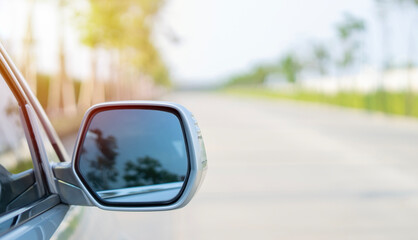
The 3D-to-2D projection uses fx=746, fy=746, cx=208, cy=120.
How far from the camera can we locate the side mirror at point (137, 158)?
1885 millimetres

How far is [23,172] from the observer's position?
2031 millimetres

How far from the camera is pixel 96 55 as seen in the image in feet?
106

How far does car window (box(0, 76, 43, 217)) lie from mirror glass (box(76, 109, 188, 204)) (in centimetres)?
17

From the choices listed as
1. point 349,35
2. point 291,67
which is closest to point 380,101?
point 349,35

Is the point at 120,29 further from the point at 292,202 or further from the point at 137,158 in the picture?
the point at 137,158

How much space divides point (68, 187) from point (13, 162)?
0.93 feet

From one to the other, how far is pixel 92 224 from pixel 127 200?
0.44m

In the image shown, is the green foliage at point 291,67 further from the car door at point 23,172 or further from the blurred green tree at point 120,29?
the car door at point 23,172

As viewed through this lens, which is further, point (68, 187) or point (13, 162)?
point (13, 162)

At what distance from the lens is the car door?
1697 mm

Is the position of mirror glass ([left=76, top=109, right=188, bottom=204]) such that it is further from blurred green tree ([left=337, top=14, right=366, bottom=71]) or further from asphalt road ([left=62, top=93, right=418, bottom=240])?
blurred green tree ([left=337, top=14, right=366, bottom=71])

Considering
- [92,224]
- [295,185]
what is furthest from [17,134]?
[295,185]

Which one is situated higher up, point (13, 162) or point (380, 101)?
point (13, 162)

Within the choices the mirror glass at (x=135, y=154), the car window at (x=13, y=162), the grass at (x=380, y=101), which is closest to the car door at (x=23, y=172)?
the car window at (x=13, y=162)
